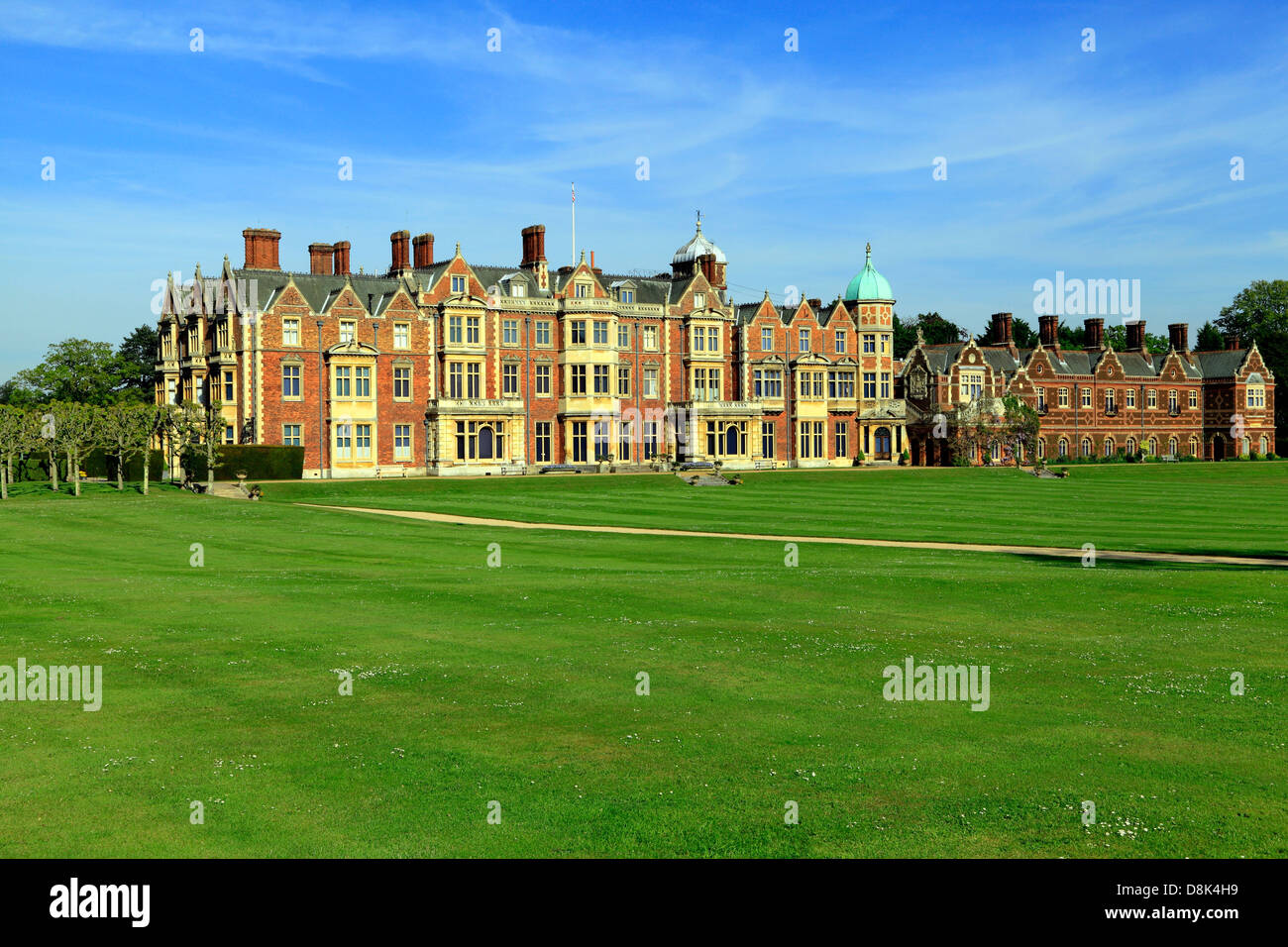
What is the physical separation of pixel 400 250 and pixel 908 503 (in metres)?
42.8

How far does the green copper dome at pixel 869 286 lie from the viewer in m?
93.9

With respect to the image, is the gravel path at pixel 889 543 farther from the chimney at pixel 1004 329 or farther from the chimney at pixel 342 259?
the chimney at pixel 1004 329

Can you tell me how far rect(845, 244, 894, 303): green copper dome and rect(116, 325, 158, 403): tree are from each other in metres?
56.4

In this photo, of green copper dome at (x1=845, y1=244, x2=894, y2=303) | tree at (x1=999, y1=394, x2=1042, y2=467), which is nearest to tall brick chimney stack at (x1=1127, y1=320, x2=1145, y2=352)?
tree at (x1=999, y1=394, x2=1042, y2=467)

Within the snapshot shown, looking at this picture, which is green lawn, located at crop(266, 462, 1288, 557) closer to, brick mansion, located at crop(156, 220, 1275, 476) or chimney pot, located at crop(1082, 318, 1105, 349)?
brick mansion, located at crop(156, 220, 1275, 476)

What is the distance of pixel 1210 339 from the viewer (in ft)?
478

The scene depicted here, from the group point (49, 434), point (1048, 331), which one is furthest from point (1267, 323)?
point (49, 434)

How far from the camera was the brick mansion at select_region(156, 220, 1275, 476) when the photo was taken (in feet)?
237

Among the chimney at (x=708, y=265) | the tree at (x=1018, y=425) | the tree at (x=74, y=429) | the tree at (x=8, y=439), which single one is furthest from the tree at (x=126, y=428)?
the tree at (x=1018, y=425)

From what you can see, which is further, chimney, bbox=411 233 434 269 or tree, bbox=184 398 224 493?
chimney, bbox=411 233 434 269

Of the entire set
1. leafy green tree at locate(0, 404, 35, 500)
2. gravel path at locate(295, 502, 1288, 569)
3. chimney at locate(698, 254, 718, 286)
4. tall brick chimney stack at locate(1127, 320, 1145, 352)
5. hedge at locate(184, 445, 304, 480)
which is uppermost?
chimney at locate(698, 254, 718, 286)

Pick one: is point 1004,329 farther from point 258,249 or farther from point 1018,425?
point 258,249

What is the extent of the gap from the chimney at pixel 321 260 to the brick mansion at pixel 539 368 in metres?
0.13
